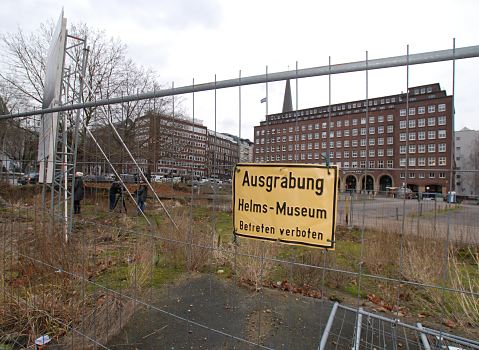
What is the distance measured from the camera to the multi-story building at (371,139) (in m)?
1.76

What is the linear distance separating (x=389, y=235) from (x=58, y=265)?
5.62 meters

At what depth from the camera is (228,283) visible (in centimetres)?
477

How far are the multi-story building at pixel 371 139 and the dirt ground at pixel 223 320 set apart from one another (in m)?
1.46

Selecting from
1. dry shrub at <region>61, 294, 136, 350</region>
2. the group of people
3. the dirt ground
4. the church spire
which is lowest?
the dirt ground

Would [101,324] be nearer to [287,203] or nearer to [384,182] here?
[287,203]

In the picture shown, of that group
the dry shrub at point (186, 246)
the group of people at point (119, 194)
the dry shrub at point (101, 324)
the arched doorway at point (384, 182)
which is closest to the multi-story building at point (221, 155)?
the arched doorway at point (384, 182)

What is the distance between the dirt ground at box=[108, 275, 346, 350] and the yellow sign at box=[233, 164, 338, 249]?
1.24 metres

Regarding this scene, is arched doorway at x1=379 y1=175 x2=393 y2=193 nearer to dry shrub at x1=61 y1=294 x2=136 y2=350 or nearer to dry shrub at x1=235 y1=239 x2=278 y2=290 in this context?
dry shrub at x1=235 y1=239 x2=278 y2=290

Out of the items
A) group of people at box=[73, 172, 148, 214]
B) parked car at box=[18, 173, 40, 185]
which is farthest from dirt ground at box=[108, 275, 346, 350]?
parked car at box=[18, 173, 40, 185]

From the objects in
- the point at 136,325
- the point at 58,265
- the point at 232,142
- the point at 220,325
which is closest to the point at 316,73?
the point at 232,142

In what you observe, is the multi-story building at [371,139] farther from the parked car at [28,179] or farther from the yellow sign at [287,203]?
the parked car at [28,179]

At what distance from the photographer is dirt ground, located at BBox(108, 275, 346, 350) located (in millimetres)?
3047

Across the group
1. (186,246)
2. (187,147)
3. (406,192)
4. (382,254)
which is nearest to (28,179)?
(186,246)

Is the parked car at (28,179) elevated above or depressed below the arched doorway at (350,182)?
below
